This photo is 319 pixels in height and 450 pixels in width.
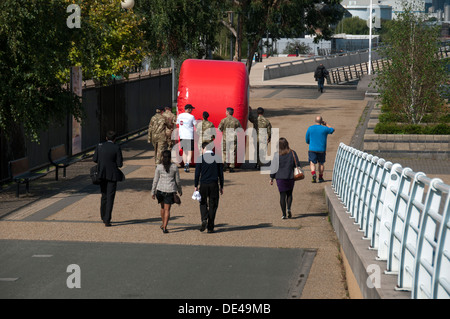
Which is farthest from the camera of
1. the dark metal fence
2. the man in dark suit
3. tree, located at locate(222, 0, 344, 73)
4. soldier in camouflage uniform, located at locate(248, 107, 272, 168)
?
tree, located at locate(222, 0, 344, 73)

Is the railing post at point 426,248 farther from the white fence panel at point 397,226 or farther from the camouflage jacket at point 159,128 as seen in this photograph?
the camouflage jacket at point 159,128

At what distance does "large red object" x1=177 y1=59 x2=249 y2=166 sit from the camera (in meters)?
21.4

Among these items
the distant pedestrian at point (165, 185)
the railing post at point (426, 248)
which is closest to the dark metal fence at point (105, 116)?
the distant pedestrian at point (165, 185)

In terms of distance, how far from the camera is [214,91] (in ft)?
70.5

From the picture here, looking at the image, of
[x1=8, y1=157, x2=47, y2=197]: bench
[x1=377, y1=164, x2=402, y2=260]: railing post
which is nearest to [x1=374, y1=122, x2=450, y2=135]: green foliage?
[x1=8, y1=157, x2=47, y2=197]: bench

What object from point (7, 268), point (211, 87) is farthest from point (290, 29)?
point (7, 268)

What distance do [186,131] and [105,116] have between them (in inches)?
248

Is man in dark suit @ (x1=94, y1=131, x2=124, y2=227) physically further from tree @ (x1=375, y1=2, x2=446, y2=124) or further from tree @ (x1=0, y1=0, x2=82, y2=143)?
tree @ (x1=375, y1=2, x2=446, y2=124)

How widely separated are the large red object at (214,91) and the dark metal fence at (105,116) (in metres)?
2.88

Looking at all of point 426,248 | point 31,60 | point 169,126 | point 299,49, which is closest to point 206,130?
point 169,126

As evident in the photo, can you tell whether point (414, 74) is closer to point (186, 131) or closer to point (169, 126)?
point (186, 131)

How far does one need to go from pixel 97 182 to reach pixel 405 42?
1483 cm

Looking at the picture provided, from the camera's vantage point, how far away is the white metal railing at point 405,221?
6266 millimetres

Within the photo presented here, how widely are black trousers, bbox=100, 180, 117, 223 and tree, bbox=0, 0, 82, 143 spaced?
3.03 metres
